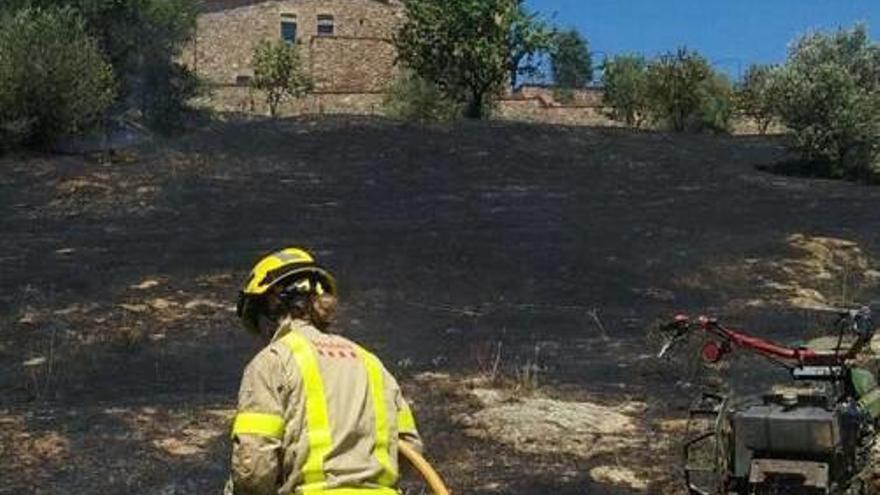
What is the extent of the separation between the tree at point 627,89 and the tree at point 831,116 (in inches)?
382

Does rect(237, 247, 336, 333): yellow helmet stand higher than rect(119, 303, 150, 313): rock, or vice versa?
rect(237, 247, 336, 333): yellow helmet

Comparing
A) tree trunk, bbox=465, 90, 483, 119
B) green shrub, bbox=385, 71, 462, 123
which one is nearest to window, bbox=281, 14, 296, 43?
green shrub, bbox=385, 71, 462, 123

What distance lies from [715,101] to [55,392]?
2930cm

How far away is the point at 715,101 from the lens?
36031 millimetres

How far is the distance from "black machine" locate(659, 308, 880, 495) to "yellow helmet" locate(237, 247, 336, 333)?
3.16 m

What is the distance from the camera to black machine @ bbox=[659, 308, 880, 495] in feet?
20.1

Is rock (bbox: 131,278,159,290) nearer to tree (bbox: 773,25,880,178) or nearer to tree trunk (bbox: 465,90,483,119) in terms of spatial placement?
tree (bbox: 773,25,880,178)

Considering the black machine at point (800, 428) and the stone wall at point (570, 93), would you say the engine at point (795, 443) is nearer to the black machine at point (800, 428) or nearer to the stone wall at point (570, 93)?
the black machine at point (800, 428)

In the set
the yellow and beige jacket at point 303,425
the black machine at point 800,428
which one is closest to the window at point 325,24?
the black machine at point 800,428

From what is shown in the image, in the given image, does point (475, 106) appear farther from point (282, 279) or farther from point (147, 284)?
point (282, 279)

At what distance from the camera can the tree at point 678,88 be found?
33.7 m

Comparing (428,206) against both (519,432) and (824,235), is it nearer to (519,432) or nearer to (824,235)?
(824,235)

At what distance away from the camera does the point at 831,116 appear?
78.9 ft

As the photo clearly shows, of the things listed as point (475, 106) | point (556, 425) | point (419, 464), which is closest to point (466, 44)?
point (475, 106)
